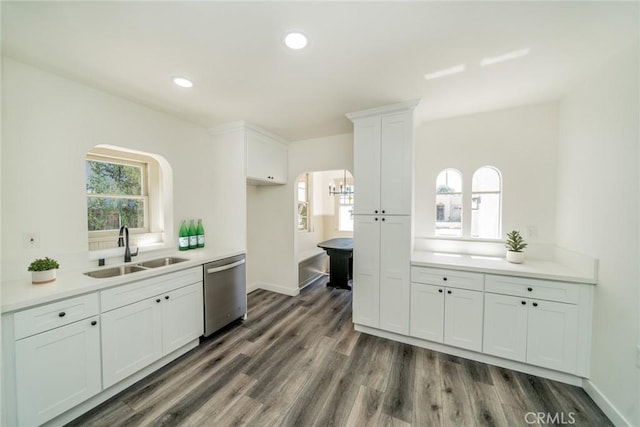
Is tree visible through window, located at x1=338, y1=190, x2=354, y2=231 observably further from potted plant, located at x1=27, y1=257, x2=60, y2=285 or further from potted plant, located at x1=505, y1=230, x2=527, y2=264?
potted plant, located at x1=27, y1=257, x2=60, y2=285

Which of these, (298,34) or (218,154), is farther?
(218,154)

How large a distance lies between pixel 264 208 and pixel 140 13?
2929mm

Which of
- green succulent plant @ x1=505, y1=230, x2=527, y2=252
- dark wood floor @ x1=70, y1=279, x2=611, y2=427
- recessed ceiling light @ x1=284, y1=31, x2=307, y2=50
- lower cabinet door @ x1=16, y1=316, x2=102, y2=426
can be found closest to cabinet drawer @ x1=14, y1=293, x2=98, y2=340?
lower cabinet door @ x1=16, y1=316, x2=102, y2=426

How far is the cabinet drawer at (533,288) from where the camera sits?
1.90 metres

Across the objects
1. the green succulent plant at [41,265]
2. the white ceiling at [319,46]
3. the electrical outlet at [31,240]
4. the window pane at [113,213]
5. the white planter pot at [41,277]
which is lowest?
the white planter pot at [41,277]

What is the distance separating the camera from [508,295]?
6.86ft

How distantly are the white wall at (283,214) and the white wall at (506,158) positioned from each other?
1093 mm

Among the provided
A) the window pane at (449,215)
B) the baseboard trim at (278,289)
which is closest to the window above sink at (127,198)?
the baseboard trim at (278,289)

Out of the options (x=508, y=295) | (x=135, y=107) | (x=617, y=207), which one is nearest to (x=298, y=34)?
(x=135, y=107)

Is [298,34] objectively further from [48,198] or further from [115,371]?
[115,371]

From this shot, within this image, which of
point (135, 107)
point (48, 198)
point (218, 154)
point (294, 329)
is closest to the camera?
point (48, 198)

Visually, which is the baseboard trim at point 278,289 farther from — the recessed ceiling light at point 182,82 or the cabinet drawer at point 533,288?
the recessed ceiling light at point 182,82

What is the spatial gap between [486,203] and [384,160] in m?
1.43

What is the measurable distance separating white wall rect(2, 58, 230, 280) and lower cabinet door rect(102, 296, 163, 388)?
71cm
